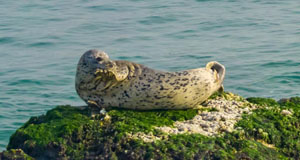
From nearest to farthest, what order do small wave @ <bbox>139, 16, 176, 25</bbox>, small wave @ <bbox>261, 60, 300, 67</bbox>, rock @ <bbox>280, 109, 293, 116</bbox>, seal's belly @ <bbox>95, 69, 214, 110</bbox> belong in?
seal's belly @ <bbox>95, 69, 214, 110</bbox>, rock @ <bbox>280, 109, 293, 116</bbox>, small wave @ <bbox>261, 60, 300, 67</bbox>, small wave @ <bbox>139, 16, 176, 25</bbox>

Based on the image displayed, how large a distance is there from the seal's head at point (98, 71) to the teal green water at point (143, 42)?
4.41m

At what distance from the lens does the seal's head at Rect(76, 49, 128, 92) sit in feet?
28.8

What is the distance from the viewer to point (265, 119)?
875cm

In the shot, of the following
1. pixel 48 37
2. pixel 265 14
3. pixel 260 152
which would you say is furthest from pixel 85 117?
pixel 265 14

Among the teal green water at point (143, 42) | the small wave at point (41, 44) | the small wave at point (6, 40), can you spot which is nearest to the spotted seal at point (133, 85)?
the teal green water at point (143, 42)

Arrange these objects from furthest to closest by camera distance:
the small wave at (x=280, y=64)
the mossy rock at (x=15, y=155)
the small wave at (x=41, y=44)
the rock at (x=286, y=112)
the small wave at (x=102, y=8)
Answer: the small wave at (x=102, y=8), the small wave at (x=41, y=44), the small wave at (x=280, y=64), the rock at (x=286, y=112), the mossy rock at (x=15, y=155)

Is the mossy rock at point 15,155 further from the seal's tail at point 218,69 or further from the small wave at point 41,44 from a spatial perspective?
the small wave at point 41,44

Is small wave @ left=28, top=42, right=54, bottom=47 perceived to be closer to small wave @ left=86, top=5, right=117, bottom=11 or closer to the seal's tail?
small wave @ left=86, top=5, right=117, bottom=11

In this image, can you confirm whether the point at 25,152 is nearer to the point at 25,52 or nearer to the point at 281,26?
the point at 25,52

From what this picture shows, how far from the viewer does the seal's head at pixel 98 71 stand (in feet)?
28.8

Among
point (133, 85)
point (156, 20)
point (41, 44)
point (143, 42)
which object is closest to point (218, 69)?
point (133, 85)

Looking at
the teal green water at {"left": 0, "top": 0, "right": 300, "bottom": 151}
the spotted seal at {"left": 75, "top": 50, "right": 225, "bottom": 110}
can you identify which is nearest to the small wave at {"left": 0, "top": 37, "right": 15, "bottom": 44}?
the teal green water at {"left": 0, "top": 0, "right": 300, "bottom": 151}

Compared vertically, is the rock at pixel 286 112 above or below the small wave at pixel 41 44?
above

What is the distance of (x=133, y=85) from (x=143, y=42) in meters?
9.96
